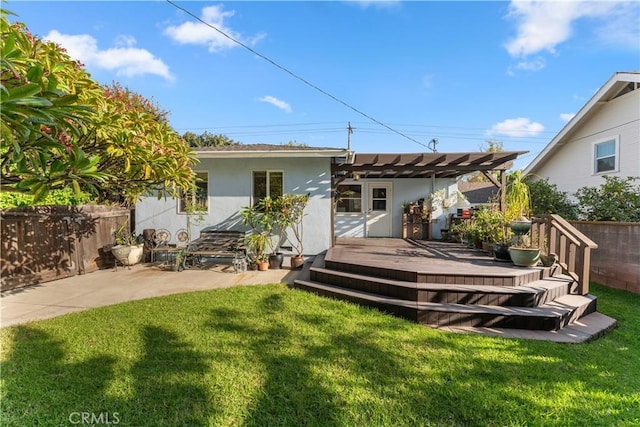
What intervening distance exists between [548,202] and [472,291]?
7.16 m

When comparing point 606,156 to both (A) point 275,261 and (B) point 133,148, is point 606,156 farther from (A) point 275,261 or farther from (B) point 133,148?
(B) point 133,148

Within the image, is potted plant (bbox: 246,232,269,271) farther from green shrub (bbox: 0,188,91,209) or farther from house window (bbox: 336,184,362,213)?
house window (bbox: 336,184,362,213)

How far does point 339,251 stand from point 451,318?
3485mm

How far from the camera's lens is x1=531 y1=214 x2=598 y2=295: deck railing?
475 cm

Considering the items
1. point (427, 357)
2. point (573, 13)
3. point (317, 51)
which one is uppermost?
point (317, 51)

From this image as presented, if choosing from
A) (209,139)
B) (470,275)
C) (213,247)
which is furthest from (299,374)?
(209,139)

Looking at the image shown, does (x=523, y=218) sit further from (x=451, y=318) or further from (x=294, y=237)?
(x=294, y=237)

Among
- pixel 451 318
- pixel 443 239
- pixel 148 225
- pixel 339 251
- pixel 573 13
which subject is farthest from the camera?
pixel 443 239

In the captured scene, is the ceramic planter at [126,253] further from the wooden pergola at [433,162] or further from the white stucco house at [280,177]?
the wooden pergola at [433,162]

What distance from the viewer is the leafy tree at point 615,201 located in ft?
21.8

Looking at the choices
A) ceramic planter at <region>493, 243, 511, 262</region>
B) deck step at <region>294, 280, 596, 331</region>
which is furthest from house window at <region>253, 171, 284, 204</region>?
ceramic planter at <region>493, 243, 511, 262</region>

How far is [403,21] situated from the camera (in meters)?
7.43

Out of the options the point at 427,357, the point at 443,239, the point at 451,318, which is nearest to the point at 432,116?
the point at 443,239

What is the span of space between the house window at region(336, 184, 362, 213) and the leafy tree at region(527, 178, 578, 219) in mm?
5657
